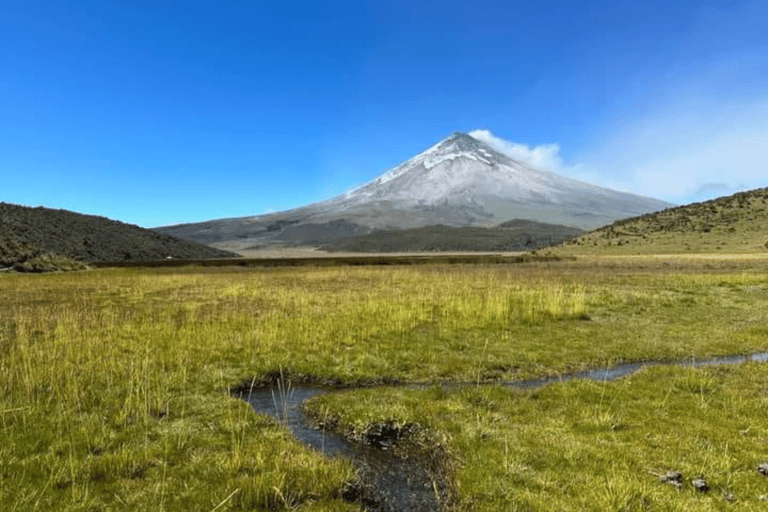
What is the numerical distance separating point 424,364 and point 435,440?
6.36 m

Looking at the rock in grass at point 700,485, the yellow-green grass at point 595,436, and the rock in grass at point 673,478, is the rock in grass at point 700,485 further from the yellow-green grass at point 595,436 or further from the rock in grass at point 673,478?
the rock in grass at point 673,478

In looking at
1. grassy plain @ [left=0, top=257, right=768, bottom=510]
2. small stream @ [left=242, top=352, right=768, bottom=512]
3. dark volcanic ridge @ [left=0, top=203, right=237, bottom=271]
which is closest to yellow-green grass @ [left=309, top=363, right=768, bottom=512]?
grassy plain @ [left=0, top=257, right=768, bottom=510]

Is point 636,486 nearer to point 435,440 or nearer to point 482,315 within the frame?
point 435,440

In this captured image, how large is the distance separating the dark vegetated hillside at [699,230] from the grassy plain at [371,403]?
219ft

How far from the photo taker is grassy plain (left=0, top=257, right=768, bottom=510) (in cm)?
804

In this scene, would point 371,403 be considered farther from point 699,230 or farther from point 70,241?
point 699,230

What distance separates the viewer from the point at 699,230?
298ft

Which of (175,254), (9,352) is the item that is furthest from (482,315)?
(175,254)

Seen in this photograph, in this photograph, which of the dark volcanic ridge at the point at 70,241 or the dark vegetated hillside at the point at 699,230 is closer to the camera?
the dark volcanic ridge at the point at 70,241

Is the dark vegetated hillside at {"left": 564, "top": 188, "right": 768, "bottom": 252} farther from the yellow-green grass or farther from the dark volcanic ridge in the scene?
the dark volcanic ridge

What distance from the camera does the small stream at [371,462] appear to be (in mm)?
8297

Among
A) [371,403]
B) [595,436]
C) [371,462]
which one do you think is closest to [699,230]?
[595,436]

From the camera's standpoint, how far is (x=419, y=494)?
8516 mm

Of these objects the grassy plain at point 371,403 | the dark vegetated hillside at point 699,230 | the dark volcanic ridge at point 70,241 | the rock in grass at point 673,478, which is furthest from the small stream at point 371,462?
the dark vegetated hillside at point 699,230
